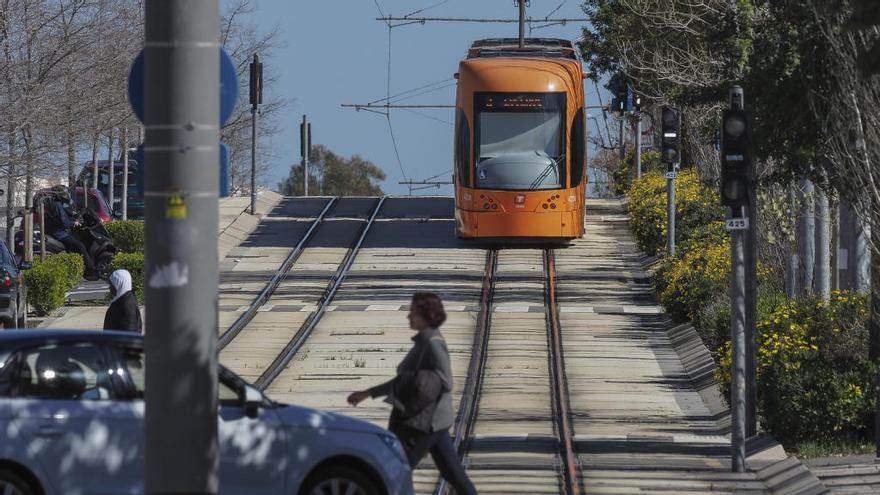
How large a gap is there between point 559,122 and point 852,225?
1099 cm

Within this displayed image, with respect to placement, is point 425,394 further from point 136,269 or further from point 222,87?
point 136,269

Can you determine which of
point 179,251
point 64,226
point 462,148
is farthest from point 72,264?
point 179,251

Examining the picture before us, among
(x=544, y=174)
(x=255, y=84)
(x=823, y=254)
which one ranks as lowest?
(x=823, y=254)

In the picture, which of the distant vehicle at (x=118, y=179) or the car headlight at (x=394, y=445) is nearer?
the car headlight at (x=394, y=445)

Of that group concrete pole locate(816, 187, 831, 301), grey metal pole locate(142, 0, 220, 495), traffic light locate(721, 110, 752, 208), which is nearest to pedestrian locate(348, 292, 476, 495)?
grey metal pole locate(142, 0, 220, 495)

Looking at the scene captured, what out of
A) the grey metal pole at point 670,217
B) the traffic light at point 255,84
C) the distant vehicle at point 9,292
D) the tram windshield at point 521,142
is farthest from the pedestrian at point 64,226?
the distant vehicle at point 9,292

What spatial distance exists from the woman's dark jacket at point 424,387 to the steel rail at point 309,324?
1018cm

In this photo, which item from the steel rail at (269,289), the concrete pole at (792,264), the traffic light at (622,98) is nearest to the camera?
the concrete pole at (792,264)

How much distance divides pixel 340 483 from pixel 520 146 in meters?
21.3

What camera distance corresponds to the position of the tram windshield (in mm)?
31016

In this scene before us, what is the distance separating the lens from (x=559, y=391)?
69.1 feet

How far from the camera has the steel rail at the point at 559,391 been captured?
15328 mm

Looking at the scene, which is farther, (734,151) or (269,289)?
(269,289)

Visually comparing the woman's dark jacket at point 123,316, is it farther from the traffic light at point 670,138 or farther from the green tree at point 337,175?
the green tree at point 337,175
